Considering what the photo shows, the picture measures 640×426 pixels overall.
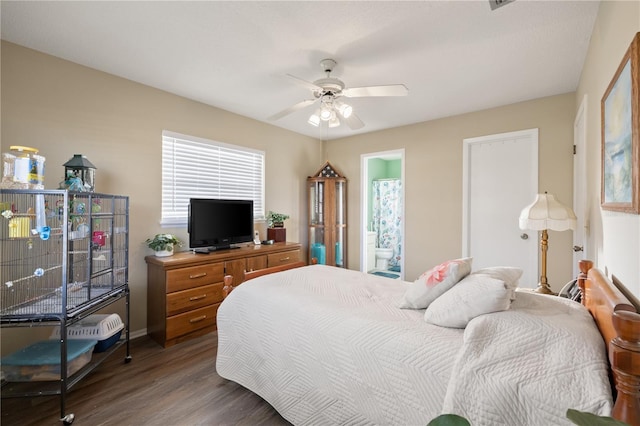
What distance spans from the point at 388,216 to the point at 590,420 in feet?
19.3

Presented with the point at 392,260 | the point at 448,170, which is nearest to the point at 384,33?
the point at 448,170

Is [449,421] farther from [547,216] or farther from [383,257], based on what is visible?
[383,257]

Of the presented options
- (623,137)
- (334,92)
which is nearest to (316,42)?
(334,92)

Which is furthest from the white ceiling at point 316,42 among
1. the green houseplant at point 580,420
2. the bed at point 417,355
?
the green houseplant at point 580,420

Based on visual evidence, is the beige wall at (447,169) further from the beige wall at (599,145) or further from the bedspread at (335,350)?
the bedspread at (335,350)

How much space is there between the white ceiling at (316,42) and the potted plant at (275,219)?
165 centimetres

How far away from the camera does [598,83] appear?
1850 mm

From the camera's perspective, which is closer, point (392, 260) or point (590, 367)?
point (590, 367)

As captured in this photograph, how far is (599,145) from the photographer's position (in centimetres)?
176

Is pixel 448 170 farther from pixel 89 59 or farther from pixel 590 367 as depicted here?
pixel 89 59

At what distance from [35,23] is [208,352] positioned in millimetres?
2812

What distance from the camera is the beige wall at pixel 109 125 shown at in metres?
2.28

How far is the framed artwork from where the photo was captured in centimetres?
108

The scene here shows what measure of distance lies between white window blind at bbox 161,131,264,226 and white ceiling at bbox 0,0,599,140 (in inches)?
25.5
